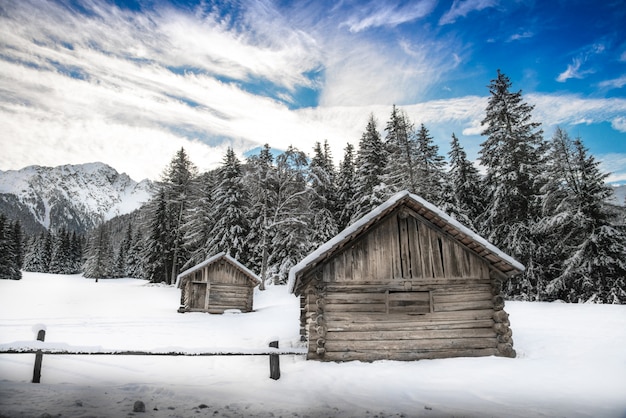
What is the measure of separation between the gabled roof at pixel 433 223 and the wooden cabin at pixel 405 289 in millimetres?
33

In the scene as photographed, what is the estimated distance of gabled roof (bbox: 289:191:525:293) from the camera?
988 cm

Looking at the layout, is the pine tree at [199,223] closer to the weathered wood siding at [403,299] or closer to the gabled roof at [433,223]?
the weathered wood siding at [403,299]

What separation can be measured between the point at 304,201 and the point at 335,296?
873 inches

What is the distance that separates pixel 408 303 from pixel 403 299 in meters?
0.20

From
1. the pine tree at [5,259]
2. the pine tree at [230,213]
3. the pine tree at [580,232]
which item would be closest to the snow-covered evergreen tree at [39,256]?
the pine tree at [5,259]

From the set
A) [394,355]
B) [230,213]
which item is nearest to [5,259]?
[230,213]

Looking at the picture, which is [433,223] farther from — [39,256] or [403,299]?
[39,256]

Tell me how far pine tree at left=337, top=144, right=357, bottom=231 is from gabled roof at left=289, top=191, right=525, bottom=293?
77.1 ft

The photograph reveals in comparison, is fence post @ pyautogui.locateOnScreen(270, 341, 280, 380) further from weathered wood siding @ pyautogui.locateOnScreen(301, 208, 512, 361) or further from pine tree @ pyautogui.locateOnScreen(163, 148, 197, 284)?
pine tree @ pyautogui.locateOnScreen(163, 148, 197, 284)

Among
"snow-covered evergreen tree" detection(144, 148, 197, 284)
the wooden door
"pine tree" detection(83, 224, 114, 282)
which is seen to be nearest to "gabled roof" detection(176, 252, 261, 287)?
the wooden door

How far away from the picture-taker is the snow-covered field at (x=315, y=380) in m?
5.71

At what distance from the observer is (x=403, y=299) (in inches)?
409

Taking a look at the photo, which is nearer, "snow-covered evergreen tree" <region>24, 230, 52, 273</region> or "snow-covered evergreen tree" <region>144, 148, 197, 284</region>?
"snow-covered evergreen tree" <region>144, 148, 197, 284</region>

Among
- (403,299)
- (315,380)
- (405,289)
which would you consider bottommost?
(315,380)
